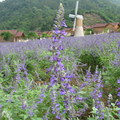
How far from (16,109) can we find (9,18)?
84001 mm

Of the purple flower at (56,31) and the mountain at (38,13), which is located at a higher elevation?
the mountain at (38,13)

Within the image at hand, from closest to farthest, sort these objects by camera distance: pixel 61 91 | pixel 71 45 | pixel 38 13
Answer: pixel 61 91
pixel 71 45
pixel 38 13

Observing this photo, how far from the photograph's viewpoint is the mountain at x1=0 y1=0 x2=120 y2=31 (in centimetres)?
7700

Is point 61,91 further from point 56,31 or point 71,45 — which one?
point 71,45

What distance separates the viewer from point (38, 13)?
85.1 m

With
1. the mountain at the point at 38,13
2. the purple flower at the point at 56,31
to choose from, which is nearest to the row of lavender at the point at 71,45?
the purple flower at the point at 56,31

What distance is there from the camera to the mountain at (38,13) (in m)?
77.0

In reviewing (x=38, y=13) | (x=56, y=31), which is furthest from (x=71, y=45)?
(x=38, y=13)

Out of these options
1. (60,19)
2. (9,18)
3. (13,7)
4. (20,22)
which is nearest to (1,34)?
(20,22)

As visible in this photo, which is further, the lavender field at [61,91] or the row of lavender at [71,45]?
the row of lavender at [71,45]

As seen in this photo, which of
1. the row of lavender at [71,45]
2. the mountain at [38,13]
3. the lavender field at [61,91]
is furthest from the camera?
the mountain at [38,13]

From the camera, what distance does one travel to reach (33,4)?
92.9m

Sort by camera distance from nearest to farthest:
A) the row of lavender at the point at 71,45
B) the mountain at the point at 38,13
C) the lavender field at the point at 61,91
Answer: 1. the lavender field at the point at 61,91
2. the row of lavender at the point at 71,45
3. the mountain at the point at 38,13

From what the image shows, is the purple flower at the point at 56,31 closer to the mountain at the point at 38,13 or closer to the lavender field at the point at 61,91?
the lavender field at the point at 61,91
